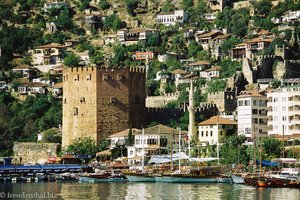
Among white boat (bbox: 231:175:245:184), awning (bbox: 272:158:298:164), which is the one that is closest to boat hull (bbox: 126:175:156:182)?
white boat (bbox: 231:175:245:184)

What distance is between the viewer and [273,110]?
3922 inches

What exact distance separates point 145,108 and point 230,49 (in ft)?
74.4

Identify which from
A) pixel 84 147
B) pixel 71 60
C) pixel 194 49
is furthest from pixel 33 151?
pixel 194 49

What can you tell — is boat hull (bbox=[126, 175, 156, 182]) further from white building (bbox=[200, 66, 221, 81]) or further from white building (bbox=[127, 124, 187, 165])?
white building (bbox=[200, 66, 221, 81])

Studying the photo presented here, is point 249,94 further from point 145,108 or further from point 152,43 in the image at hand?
point 152,43

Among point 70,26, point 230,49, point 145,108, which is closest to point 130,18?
point 70,26

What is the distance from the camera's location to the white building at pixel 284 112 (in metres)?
97.8

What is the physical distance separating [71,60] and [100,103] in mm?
34485

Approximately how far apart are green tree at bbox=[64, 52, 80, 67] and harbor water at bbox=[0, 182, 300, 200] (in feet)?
168

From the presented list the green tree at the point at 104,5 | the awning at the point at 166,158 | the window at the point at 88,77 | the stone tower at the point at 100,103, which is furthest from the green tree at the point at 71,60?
the awning at the point at 166,158

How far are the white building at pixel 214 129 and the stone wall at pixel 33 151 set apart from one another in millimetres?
13137

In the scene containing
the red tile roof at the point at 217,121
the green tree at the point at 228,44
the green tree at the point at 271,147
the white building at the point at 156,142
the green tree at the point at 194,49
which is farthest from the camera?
the green tree at the point at 194,49

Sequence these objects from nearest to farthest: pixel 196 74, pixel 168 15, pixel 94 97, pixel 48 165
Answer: pixel 48 165 < pixel 94 97 < pixel 196 74 < pixel 168 15

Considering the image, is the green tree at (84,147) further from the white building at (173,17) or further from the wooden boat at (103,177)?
the white building at (173,17)
